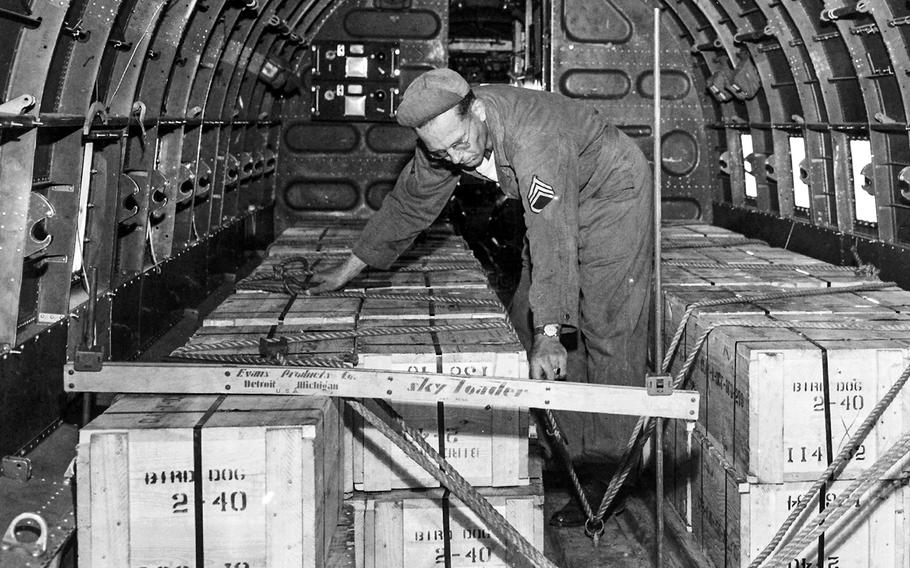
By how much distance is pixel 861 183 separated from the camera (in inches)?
289

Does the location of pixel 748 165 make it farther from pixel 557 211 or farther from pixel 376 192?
pixel 557 211

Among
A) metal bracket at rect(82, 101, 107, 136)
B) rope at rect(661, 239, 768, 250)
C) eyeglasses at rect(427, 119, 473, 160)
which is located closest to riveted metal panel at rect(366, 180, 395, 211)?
rope at rect(661, 239, 768, 250)

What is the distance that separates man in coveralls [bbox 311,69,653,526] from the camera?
4434mm

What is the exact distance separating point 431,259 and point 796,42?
3.56 m

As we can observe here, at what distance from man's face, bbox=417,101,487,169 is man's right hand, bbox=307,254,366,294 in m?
1.06

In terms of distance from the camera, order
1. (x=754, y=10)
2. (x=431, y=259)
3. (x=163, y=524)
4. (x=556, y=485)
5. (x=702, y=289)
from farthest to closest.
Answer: (x=754, y=10) → (x=431, y=259) → (x=556, y=485) → (x=702, y=289) → (x=163, y=524)

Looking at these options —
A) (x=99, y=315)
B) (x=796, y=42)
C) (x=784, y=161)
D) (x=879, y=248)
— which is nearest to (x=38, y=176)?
(x=99, y=315)

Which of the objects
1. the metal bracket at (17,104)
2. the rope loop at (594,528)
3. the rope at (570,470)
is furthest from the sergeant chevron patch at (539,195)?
the metal bracket at (17,104)

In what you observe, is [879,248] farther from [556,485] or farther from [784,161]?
[556,485]

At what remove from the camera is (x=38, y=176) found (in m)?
4.75

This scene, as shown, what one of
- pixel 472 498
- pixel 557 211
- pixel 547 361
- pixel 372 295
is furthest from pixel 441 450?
pixel 372 295

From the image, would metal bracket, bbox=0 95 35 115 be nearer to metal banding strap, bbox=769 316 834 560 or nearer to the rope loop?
the rope loop

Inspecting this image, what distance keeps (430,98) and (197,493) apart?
201 cm

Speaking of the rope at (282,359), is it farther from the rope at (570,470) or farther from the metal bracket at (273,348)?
the rope at (570,470)
